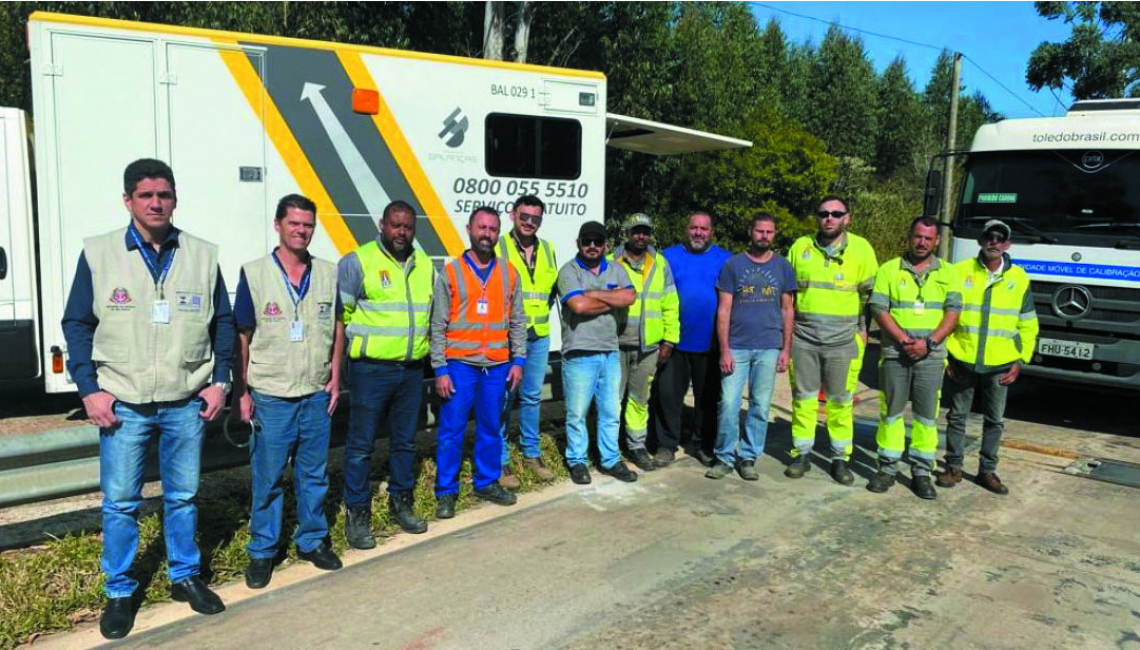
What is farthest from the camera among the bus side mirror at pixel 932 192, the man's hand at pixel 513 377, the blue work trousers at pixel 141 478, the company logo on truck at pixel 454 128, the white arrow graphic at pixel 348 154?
the bus side mirror at pixel 932 192

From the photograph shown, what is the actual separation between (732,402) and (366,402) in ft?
9.38

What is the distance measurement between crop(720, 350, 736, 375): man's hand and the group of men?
12 millimetres

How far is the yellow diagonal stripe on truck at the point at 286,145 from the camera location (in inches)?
253

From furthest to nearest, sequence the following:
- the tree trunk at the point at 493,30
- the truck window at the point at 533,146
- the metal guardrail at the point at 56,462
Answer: the tree trunk at the point at 493,30, the truck window at the point at 533,146, the metal guardrail at the point at 56,462

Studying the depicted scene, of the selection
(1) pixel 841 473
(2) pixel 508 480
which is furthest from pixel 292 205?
(1) pixel 841 473

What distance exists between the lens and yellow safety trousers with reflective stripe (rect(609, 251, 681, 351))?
6078 mm

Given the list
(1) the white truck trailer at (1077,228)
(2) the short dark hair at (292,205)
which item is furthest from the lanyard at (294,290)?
(1) the white truck trailer at (1077,228)

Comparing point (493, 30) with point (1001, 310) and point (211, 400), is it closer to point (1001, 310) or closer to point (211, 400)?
point (1001, 310)

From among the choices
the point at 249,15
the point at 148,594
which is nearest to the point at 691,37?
the point at 249,15

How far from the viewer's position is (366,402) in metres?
4.70

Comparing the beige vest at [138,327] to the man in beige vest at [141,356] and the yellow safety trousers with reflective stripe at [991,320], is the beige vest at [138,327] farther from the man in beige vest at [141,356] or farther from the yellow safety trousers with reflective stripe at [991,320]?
the yellow safety trousers with reflective stripe at [991,320]

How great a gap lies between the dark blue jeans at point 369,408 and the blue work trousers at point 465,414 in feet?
1.20

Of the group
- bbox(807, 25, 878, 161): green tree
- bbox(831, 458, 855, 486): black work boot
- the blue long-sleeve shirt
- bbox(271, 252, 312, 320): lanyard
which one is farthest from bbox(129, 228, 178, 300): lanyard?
bbox(807, 25, 878, 161): green tree

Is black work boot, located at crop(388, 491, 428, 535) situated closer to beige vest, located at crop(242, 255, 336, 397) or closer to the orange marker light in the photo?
beige vest, located at crop(242, 255, 336, 397)
